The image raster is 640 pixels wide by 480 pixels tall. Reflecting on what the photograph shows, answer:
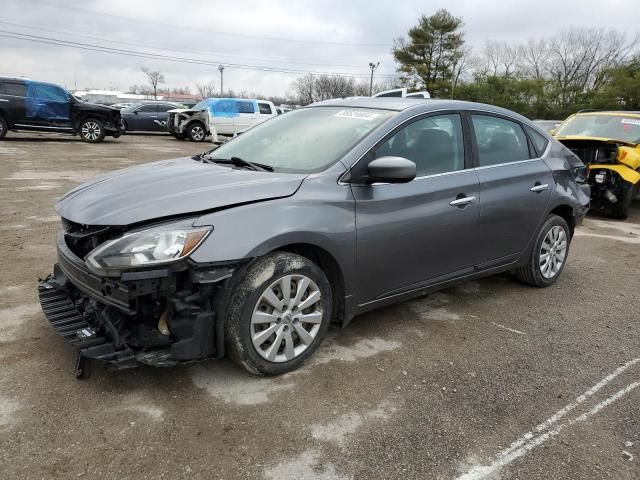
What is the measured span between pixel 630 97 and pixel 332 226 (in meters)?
39.2

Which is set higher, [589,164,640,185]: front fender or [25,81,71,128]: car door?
[25,81,71,128]: car door

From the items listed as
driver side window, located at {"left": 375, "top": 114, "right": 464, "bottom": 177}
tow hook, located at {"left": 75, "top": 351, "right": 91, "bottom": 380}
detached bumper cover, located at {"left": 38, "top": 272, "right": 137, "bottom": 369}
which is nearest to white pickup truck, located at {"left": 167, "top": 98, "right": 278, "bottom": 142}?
driver side window, located at {"left": 375, "top": 114, "right": 464, "bottom": 177}

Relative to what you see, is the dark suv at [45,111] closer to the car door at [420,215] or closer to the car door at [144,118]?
the car door at [144,118]

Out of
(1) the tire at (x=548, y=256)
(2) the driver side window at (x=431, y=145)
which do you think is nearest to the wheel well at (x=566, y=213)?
(1) the tire at (x=548, y=256)

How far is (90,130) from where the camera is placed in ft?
56.9

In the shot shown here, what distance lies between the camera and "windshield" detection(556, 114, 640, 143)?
28.1ft

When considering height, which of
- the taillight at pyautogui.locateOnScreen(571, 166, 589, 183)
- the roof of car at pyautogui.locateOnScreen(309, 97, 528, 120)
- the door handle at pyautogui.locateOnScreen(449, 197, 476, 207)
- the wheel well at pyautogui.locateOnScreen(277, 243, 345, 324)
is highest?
the roof of car at pyautogui.locateOnScreen(309, 97, 528, 120)

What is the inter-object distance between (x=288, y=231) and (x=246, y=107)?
19.7 metres

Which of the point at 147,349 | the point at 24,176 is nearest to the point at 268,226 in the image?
the point at 147,349

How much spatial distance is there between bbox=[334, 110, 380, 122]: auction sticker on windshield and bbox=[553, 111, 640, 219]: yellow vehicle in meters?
5.91

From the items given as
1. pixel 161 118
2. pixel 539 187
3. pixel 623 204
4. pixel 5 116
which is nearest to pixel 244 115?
pixel 161 118

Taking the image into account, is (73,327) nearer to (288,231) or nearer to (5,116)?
(288,231)

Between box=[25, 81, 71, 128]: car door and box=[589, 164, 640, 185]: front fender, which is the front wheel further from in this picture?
box=[589, 164, 640, 185]: front fender

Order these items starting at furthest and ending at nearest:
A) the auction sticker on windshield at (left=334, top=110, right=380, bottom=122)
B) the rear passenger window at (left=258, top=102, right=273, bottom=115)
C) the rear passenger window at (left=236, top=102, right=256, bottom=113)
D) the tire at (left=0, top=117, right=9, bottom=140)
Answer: the rear passenger window at (left=258, top=102, right=273, bottom=115) < the rear passenger window at (left=236, top=102, right=256, bottom=113) < the tire at (left=0, top=117, right=9, bottom=140) < the auction sticker on windshield at (left=334, top=110, right=380, bottom=122)
